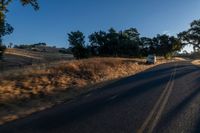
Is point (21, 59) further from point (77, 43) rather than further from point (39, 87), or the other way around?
point (39, 87)

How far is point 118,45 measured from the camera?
73062 mm

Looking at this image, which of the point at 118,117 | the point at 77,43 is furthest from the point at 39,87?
the point at 77,43

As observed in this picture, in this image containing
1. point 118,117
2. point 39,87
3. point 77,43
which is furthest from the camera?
point 77,43

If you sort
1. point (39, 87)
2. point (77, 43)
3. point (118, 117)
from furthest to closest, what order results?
1. point (77, 43)
2. point (39, 87)
3. point (118, 117)

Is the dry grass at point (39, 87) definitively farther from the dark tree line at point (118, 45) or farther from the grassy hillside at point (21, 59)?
the dark tree line at point (118, 45)

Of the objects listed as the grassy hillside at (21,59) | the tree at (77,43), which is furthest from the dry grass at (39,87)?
the tree at (77,43)

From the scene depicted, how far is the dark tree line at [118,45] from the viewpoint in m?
65.8

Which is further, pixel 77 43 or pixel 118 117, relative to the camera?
pixel 77 43

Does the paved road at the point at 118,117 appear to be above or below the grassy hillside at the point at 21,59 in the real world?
above

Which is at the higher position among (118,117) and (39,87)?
(118,117)

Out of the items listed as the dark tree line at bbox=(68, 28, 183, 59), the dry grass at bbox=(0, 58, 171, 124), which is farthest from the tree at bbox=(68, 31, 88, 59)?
the dry grass at bbox=(0, 58, 171, 124)

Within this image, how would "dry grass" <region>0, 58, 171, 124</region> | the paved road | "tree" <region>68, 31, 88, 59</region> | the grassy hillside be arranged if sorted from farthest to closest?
"tree" <region>68, 31, 88, 59</region> → the grassy hillside → "dry grass" <region>0, 58, 171, 124</region> → the paved road

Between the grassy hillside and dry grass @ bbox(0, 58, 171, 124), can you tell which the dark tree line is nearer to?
the grassy hillside

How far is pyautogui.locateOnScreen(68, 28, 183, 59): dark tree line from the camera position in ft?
216
